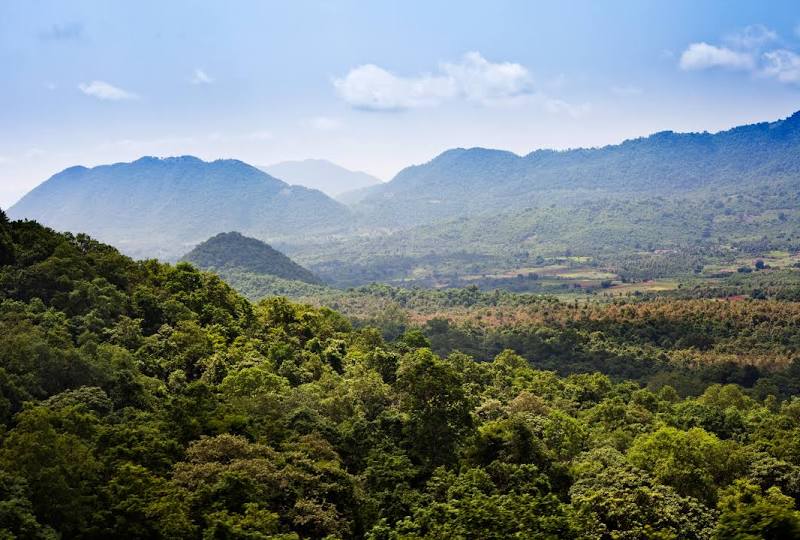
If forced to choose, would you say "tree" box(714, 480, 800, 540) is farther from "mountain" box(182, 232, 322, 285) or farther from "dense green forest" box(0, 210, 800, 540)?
"mountain" box(182, 232, 322, 285)

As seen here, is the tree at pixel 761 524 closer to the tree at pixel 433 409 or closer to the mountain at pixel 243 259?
the tree at pixel 433 409

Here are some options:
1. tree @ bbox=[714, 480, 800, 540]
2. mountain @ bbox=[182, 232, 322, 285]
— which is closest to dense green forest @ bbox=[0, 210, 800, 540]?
tree @ bbox=[714, 480, 800, 540]

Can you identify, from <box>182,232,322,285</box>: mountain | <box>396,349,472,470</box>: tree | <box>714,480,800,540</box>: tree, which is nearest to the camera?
<box>714,480,800,540</box>: tree

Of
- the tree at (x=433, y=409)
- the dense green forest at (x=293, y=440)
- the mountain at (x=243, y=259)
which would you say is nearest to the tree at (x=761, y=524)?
the dense green forest at (x=293, y=440)

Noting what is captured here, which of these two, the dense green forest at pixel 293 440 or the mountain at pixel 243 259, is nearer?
the dense green forest at pixel 293 440

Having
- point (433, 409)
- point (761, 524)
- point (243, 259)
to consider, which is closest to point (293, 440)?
point (433, 409)
